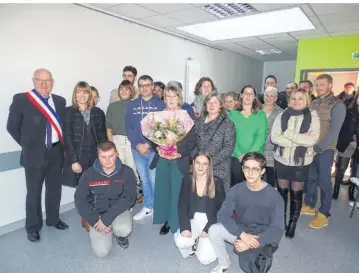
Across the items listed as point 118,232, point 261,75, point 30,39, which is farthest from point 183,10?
point 261,75

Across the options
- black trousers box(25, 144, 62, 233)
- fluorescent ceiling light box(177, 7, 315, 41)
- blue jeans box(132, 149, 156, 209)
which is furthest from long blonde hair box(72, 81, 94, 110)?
fluorescent ceiling light box(177, 7, 315, 41)

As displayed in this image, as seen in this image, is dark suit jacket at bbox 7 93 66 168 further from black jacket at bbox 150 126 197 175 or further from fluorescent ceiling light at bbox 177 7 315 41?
fluorescent ceiling light at bbox 177 7 315 41

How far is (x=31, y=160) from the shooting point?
2.50m

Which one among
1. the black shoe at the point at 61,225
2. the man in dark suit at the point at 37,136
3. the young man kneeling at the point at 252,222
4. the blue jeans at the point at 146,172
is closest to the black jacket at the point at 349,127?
the young man kneeling at the point at 252,222

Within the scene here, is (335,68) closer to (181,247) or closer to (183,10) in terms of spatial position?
(183,10)

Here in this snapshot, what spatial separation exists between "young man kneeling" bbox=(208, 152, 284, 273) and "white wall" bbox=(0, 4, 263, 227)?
2.26 metres

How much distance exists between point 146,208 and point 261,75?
25.2ft

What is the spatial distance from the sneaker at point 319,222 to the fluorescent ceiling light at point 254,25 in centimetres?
275

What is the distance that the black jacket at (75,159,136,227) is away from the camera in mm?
2348

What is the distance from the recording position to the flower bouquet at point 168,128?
7.80 ft

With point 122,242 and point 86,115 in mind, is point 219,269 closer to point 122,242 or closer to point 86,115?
point 122,242

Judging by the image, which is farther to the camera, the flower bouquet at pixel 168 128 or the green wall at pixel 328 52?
the green wall at pixel 328 52

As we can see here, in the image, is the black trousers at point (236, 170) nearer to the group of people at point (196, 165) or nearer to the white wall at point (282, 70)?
the group of people at point (196, 165)

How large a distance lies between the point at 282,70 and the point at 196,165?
26.4 feet
